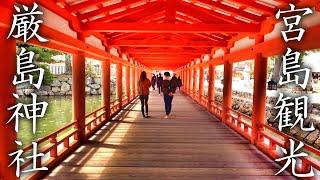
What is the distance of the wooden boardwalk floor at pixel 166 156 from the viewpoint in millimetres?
5492

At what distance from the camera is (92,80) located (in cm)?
3756

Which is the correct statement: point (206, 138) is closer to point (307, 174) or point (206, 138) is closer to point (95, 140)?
point (95, 140)

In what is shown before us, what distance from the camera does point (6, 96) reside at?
153 inches

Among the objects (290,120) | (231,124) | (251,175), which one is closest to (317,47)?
(290,120)

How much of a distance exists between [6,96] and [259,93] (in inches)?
225

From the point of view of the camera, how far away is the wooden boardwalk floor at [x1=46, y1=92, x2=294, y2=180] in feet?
18.0

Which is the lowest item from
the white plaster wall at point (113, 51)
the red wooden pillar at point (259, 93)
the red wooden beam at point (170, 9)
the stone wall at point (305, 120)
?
the stone wall at point (305, 120)

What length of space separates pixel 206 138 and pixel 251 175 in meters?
3.10

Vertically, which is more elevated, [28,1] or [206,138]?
[28,1]

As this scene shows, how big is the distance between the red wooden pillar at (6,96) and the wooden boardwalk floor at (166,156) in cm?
140

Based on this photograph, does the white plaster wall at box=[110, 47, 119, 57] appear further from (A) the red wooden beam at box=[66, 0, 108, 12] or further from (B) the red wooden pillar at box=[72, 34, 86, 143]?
(A) the red wooden beam at box=[66, 0, 108, 12]

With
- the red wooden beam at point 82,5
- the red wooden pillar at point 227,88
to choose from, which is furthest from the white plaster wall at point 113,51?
the red wooden beam at point 82,5

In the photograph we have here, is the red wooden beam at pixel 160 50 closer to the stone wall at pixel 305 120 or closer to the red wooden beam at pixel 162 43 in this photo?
the red wooden beam at pixel 162 43

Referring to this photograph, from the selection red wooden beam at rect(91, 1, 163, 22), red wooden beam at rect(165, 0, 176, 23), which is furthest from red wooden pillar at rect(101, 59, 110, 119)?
red wooden beam at rect(165, 0, 176, 23)
